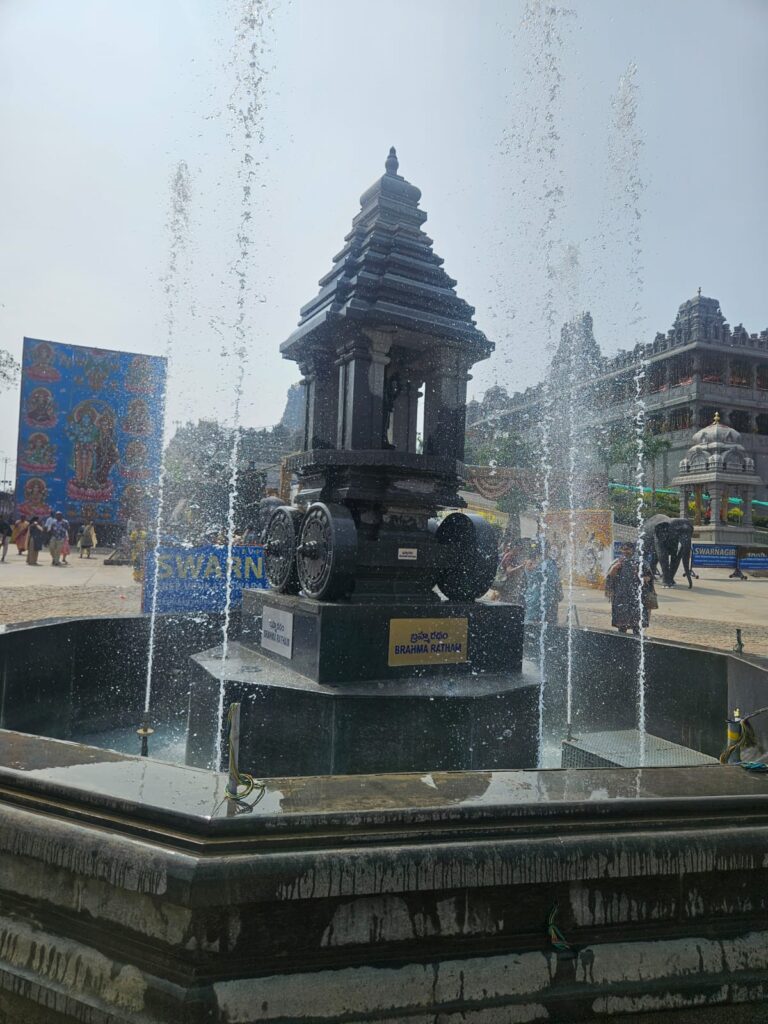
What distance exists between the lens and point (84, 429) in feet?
93.8

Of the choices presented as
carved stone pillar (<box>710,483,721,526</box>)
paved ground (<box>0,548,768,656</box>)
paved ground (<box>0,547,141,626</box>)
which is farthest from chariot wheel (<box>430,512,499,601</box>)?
carved stone pillar (<box>710,483,721,526</box>)

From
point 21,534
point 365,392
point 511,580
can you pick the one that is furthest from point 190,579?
point 21,534

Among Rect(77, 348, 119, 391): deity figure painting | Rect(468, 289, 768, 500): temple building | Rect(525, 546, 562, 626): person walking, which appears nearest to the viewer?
Rect(525, 546, 562, 626): person walking

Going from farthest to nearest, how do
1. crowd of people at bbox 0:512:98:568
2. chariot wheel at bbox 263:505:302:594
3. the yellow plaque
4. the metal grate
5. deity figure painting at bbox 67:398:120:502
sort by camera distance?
deity figure painting at bbox 67:398:120:502
crowd of people at bbox 0:512:98:568
chariot wheel at bbox 263:505:302:594
the metal grate
the yellow plaque

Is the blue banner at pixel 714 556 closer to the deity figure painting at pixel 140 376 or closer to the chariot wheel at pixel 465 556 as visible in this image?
the deity figure painting at pixel 140 376

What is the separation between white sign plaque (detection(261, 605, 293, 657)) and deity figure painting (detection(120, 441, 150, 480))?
26849 millimetres

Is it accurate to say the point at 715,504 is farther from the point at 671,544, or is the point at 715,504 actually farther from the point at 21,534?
the point at 21,534

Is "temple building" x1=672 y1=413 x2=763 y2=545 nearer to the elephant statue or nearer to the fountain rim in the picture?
the elephant statue

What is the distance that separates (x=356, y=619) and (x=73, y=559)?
24517 mm

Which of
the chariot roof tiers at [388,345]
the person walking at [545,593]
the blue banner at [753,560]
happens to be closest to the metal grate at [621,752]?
the chariot roof tiers at [388,345]

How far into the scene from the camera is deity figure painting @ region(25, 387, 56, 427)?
27766 mm

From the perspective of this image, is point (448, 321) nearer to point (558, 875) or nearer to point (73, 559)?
point (558, 875)

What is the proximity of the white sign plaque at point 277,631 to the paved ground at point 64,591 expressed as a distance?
3.20 meters

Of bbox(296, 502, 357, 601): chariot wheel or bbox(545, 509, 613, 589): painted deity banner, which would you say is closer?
bbox(296, 502, 357, 601): chariot wheel
